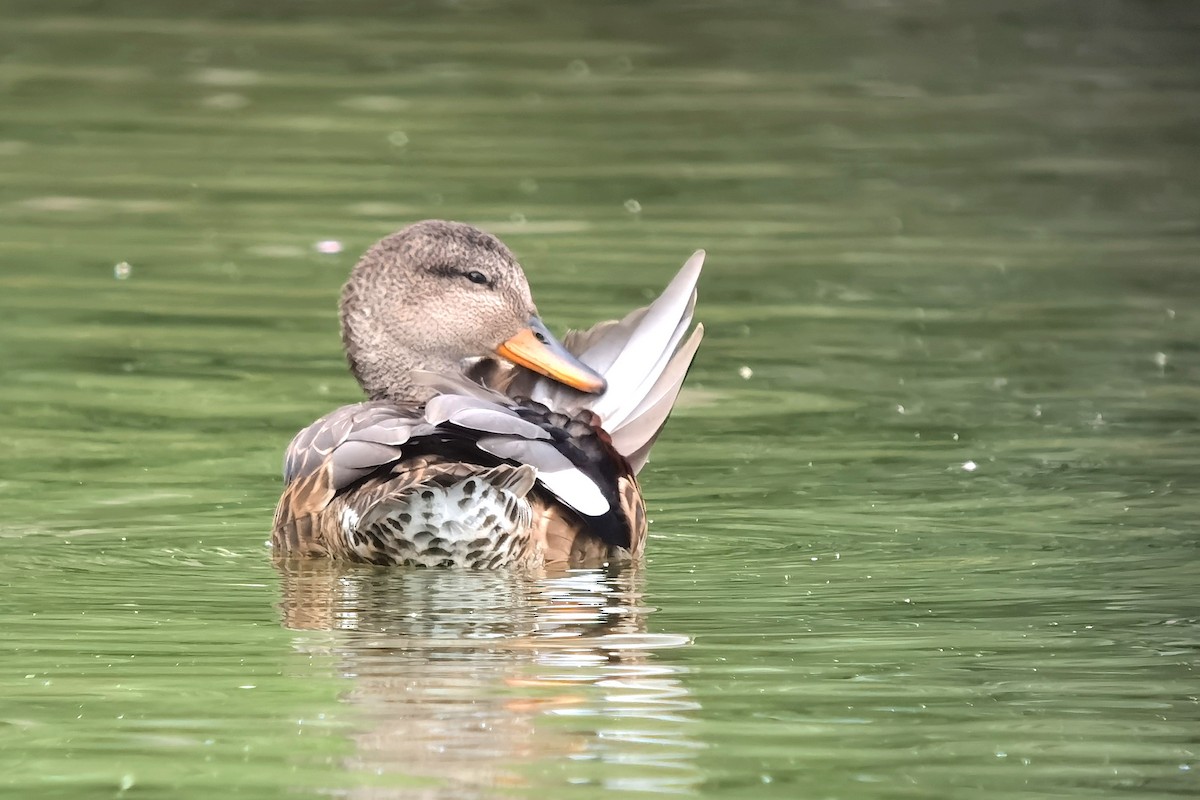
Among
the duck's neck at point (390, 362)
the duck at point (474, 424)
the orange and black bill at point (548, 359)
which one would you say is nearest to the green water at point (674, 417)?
the duck at point (474, 424)

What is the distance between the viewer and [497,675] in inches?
234

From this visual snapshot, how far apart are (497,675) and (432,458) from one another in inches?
48.1

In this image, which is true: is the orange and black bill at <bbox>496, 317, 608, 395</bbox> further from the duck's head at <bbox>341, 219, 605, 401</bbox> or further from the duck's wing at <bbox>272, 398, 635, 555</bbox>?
the duck's wing at <bbox>272, 398, 635, 555</bbox>

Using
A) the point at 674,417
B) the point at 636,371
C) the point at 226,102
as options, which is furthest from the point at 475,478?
the point at 226,102

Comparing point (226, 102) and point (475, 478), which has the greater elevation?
point (475, 478)

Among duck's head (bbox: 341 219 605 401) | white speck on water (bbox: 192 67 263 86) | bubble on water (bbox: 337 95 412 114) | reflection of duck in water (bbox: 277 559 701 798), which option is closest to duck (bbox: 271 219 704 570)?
duck's head (bbox: 341 219 605 401)

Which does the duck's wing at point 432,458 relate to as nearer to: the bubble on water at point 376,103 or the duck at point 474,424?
the duck at point 474,424

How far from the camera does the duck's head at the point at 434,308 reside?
805cm

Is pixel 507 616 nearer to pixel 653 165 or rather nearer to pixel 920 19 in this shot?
pixel 653 165

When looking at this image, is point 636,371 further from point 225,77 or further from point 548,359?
point 225,77

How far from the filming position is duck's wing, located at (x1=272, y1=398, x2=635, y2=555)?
695cm

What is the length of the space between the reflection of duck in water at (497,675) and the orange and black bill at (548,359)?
0.65 meters

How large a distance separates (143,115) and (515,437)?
35.9ft

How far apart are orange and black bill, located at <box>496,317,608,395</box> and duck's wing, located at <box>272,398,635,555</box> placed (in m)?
0.43
